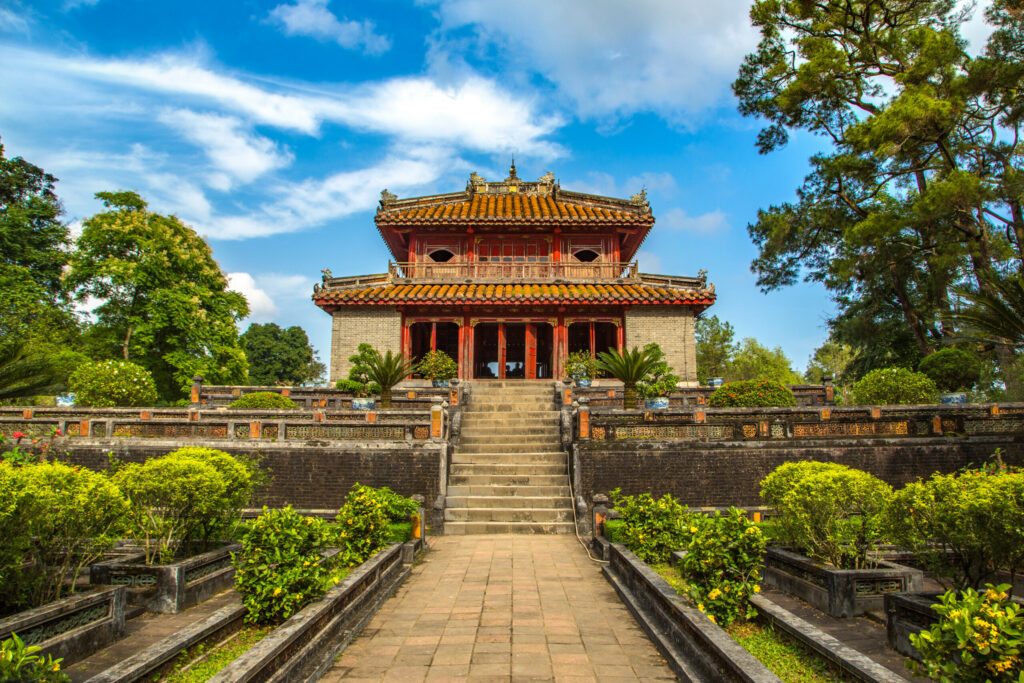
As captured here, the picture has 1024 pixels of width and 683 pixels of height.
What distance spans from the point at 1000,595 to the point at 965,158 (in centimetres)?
2076

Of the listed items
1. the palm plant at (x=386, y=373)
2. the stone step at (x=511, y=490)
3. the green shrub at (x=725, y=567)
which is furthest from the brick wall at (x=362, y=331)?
the green shrub at (x=725, y=567)

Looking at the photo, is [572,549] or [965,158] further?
[965,158]

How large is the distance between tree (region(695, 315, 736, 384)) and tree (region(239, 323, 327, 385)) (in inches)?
1207

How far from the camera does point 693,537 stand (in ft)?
19.9

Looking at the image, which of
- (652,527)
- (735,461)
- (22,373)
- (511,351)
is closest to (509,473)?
(735,461)

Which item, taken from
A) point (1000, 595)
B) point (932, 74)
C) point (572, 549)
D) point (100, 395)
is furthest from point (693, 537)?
point (932, 74)

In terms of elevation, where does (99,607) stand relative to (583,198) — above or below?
below

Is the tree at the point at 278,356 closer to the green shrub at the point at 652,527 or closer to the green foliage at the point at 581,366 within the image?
the green foliage at the point at 581,366

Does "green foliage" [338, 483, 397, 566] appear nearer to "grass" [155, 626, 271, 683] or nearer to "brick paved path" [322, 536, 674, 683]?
"brick paved path" [322, 536, 674, 683]

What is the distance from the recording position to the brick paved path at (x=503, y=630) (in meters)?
5.08

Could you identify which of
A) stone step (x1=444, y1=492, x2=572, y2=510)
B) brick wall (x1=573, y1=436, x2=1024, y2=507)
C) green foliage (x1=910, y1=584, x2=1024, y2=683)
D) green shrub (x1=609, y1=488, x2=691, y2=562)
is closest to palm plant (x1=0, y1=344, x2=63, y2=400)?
stone step (x1=444, y1=492, x2=572, y2=510)

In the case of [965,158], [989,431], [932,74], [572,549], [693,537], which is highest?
[932,74]

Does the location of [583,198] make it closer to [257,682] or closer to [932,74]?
[932,74]

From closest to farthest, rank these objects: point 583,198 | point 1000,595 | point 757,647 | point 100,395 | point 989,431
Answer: point 1000,595, point 757,647, point 989,431, point 100,395, point 583,198
